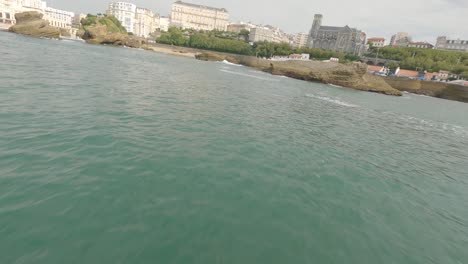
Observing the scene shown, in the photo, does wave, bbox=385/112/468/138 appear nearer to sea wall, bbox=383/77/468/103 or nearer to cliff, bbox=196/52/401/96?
cliff, bbox=196/52/401/96

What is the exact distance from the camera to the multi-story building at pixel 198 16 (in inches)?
7136

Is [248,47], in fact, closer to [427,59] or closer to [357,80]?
[357,80]

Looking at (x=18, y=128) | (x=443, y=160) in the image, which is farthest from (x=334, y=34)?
(x=18, y=128)

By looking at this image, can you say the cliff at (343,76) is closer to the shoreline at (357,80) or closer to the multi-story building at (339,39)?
the shoreline at (357,80)

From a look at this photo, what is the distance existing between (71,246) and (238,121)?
31.0 ft

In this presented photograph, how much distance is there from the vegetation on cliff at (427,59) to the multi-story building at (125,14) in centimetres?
15293

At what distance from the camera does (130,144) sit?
762cm

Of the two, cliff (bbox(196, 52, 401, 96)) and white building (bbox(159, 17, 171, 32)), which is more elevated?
white building (bbox(159, 17, 171, 32))

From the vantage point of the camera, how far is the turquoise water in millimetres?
4168

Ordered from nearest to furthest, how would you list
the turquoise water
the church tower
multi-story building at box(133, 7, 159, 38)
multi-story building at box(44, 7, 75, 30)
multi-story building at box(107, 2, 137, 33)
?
the turquoise water < multi-story building at box(44, 7, 75, 30) < multi-story building at box(107, 2, 137, 33) < multi-story building at box(133, 7, 159, 38) < the church tower

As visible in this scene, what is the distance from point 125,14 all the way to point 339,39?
149 m

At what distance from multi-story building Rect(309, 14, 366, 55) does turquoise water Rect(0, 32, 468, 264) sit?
519 feet

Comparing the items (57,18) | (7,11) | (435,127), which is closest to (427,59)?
(435,127)

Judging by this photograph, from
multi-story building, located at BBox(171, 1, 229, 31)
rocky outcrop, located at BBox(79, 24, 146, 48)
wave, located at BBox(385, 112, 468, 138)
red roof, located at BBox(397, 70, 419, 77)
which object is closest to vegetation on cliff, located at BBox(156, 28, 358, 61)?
red roof, located at BBox(397, 70, 419, 77)
